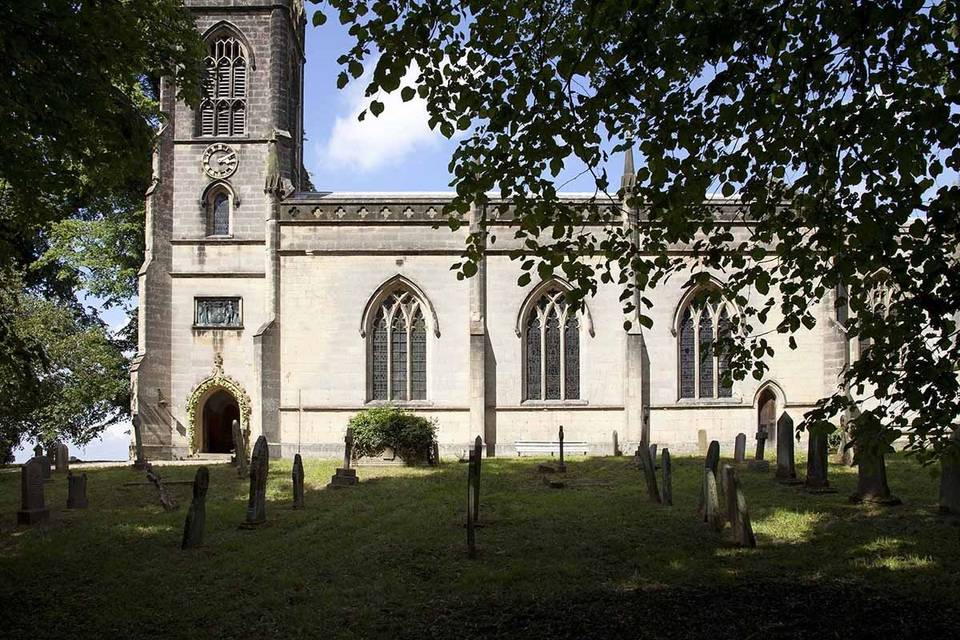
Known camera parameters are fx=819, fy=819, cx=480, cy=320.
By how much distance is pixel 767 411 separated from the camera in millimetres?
25969

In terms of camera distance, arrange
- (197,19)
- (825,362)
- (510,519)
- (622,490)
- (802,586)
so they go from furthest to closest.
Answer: (197,19)
(825,362)
(622,490)
(510,519)
(802,586)

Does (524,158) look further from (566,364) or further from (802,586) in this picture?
(566,364)

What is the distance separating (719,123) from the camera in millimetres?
7293

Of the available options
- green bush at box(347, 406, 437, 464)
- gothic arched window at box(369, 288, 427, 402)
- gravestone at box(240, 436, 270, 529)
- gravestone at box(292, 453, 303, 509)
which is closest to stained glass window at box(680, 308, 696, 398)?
gothic arched window at box(369, 288, 427, 402)

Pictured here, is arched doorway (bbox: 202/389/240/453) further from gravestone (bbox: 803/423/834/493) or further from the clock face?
gravestone (bbox: 803/423/834/493)

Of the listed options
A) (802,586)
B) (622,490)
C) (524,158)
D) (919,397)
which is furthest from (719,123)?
(622,490)

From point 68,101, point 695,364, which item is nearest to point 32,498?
point 68,101

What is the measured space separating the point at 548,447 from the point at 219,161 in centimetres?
1400

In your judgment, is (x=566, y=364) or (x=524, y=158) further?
(x=566, y=364)

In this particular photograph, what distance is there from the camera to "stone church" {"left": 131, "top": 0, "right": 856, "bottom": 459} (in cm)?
2509

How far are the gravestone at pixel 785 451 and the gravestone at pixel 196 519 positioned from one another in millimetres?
11195

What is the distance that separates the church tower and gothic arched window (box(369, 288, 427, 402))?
309 cm

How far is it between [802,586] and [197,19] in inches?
1021

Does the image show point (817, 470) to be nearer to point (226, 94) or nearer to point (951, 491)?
point (951, 491)
